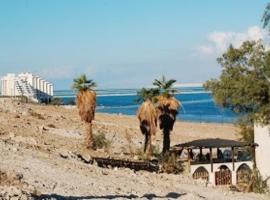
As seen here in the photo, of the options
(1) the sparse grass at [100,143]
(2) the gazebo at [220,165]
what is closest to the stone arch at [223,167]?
(2) the gazebo at [220,165]

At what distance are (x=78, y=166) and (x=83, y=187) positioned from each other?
452 cm

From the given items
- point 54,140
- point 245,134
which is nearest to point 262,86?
point 245,134

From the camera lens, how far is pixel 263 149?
112 feet

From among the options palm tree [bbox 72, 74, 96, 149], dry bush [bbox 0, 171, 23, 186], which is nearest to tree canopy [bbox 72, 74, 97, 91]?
palm tree [bbox 72, 74, 96, 149]

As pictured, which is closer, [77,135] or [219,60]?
[219,60]

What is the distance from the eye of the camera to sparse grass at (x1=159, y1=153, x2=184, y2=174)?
107ft

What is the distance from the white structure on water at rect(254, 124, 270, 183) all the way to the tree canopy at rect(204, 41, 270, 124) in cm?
68

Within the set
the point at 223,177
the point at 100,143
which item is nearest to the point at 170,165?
the point at 223,177

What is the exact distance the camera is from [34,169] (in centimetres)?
2245

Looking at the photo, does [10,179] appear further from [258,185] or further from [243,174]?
[243,174]

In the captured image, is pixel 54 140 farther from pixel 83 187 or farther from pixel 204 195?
pixel 83 187

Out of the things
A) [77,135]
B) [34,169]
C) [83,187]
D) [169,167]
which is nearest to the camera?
[83,187]

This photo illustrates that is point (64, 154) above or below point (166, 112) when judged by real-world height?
below

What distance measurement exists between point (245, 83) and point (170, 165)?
5351 mm
